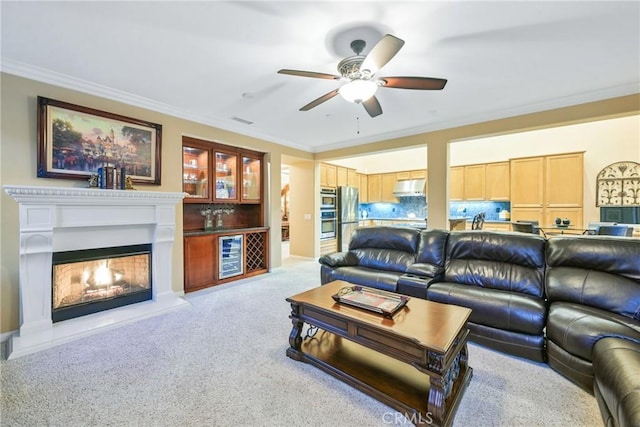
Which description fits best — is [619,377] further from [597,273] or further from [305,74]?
[305,74]

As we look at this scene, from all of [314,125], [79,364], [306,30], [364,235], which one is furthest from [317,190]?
[79,364]

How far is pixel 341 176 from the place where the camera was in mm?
7434

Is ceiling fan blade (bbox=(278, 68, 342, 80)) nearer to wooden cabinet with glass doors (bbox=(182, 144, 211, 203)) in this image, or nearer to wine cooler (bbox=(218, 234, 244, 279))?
wooden cabinet with glass doors (bbox=(182, 144, 211, 203))

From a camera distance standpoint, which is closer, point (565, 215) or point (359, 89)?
point (359, 89)

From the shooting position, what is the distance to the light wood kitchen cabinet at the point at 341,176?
7.29 m

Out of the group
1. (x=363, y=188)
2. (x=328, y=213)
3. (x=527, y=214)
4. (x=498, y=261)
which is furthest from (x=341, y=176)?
(x=498, y=261)

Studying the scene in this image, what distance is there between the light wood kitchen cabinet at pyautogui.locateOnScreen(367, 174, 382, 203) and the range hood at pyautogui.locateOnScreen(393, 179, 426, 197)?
61 centimetres

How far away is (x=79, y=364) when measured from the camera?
2236 mm

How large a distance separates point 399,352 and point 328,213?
5.30 m

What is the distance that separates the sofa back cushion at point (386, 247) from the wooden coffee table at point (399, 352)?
1309mm

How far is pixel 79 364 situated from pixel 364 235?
3.33 meters

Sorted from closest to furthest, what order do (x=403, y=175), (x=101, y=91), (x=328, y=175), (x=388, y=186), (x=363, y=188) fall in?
1. (x=101, y=91)
2. (x=328, y=175)
3. (x=403, y=175)
4. (x=388, y=186)
5. (x=363, y=188)

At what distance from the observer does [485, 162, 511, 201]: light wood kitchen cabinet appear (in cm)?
668

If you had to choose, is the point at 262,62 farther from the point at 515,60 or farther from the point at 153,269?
the point at 153,269
